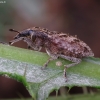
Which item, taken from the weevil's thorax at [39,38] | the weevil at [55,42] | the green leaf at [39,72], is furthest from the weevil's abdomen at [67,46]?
the green leaf at [39,72]

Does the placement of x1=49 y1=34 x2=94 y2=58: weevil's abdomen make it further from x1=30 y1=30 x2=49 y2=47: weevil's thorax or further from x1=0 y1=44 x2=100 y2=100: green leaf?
x1=0 y1=44 x2=100 y2=100: green leaf

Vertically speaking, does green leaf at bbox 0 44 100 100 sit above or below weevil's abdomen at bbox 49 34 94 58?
below

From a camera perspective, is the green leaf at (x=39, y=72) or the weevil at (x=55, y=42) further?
the weevil at (x=55, y=42)

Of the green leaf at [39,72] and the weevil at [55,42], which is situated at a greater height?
the weevil at [55,42]

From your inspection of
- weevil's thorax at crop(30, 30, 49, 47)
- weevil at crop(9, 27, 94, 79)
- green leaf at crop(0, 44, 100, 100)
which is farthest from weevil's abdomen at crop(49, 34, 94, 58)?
green leaf at crop(0, 44, 100, 100)

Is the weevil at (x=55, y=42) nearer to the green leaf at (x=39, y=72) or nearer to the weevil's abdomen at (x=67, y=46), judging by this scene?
the weevil's abdomen at (x=67, y=46)

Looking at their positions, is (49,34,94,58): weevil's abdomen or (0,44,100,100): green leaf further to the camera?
(49,34,94,58): weevil's abdomen

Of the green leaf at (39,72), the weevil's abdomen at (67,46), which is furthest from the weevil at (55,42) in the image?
the green leaf at (39,72)

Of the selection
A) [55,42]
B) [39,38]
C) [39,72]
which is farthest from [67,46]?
[39,72]

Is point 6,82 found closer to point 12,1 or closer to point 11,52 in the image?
point 12,1
